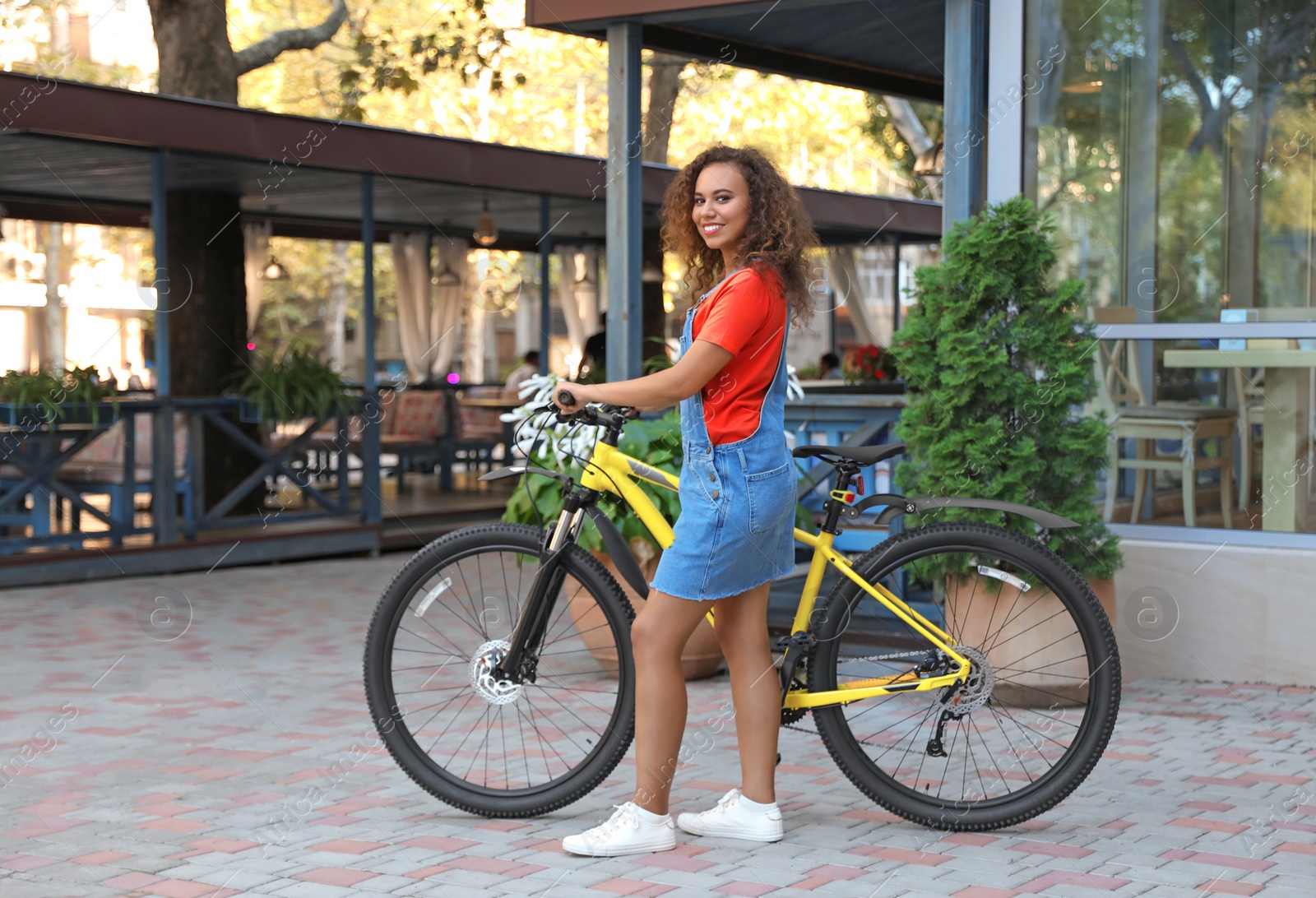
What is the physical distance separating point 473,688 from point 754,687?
0.71 m

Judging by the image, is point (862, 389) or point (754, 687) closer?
point (754, 687)

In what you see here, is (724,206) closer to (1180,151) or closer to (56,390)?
(1180,151)

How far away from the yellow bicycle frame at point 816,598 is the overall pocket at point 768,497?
29 centimetres

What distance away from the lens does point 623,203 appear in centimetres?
629

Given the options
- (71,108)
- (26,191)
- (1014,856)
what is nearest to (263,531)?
(71,108)

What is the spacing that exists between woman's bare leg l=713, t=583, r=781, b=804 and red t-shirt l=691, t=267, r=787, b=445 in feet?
1.43

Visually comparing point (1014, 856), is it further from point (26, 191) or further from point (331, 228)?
point (331, 228)

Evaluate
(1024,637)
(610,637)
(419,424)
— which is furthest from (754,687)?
(419,424)

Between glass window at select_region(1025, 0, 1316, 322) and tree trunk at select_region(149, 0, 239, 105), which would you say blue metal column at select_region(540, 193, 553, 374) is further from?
glass window at select_region(1025, 0, 1316, 322)

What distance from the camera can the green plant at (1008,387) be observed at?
4.91 m

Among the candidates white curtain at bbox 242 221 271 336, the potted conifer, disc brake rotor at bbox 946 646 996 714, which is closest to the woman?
disc brake rotor at bbox 946 646 996 714

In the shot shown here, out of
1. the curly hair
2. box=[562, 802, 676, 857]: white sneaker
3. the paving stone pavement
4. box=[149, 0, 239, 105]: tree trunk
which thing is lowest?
the paving stone pavement

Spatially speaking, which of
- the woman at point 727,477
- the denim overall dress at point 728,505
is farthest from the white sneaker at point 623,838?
the denim overall dress at point 728,505

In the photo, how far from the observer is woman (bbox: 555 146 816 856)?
3367 mm
